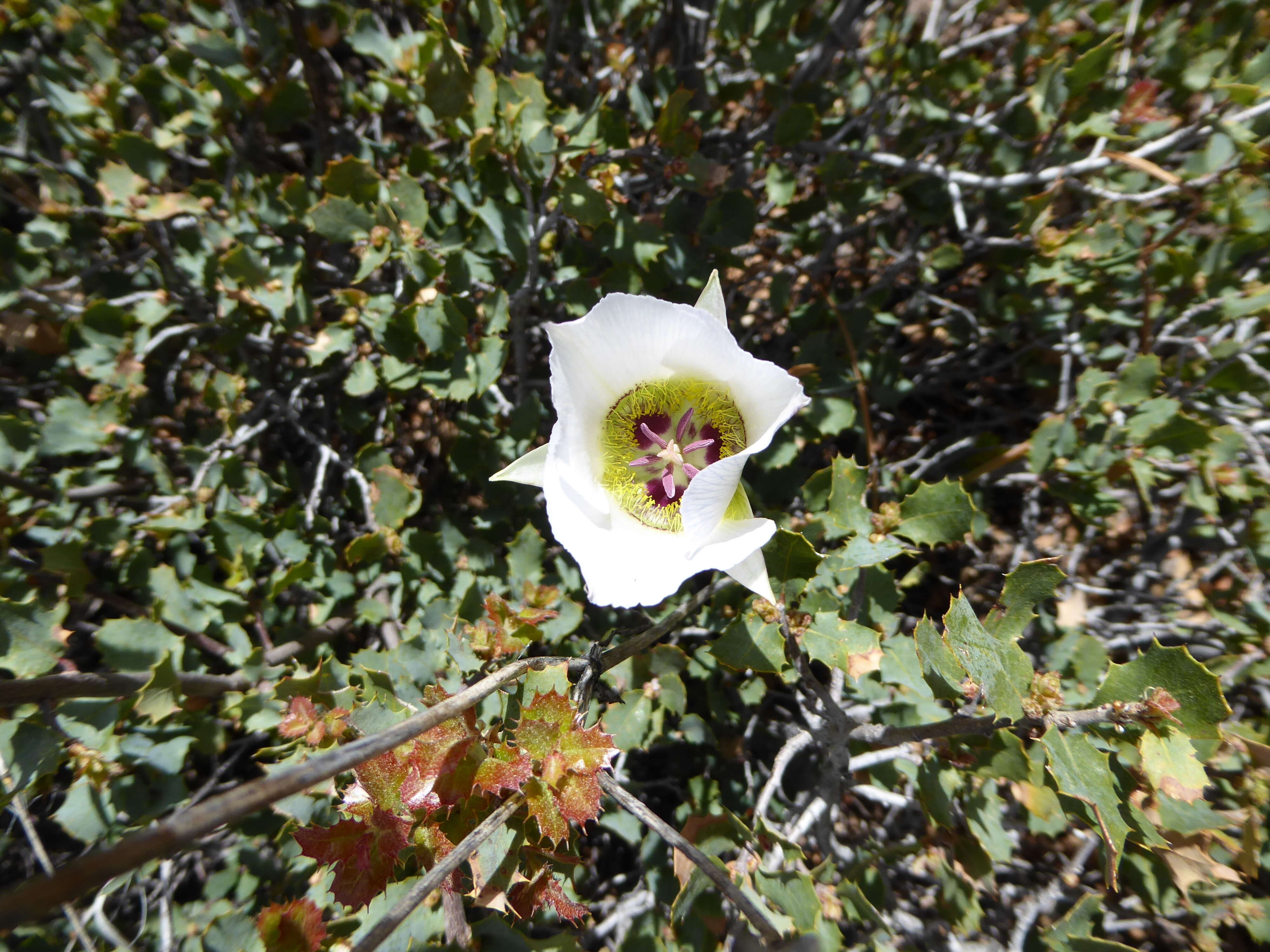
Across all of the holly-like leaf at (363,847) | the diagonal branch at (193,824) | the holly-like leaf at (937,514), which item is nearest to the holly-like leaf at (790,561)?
the holly-like leaf at (937,514)

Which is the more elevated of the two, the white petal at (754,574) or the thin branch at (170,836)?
the thin branch at (170,836)

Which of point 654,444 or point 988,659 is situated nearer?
point 988,659

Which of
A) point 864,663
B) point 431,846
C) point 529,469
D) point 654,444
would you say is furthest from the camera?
point 654,444

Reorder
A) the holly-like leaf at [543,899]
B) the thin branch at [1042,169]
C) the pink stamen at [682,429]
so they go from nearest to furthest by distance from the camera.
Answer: the holly-like leaf at [543,899] → the pink stamen at [682,429] → the thin branch at [1042,169]

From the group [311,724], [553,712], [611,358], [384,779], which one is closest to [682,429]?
[611,358]

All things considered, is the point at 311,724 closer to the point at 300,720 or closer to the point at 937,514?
the point at 300,720

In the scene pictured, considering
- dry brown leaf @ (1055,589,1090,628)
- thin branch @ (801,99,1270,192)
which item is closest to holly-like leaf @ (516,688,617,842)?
thin branch @ (801,99,1270,192)

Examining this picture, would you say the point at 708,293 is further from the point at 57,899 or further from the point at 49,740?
the point at 49,740

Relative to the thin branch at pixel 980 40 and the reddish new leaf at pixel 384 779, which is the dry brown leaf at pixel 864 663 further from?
the thin branch at pixel 980 40
